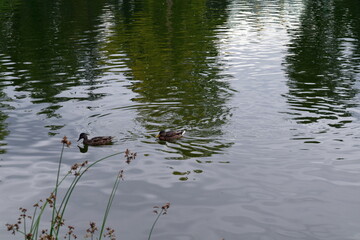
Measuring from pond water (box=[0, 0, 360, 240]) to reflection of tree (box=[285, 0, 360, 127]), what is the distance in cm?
8

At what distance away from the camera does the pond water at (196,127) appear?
10859 mm

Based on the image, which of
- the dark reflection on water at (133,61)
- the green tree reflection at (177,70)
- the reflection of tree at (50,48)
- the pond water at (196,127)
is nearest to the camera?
the pond water at (196,127)

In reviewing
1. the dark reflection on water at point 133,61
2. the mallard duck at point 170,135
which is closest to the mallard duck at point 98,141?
the mallard duck at point 170,135

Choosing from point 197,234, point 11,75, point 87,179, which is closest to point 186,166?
point 87,179

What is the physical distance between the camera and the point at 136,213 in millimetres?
10859

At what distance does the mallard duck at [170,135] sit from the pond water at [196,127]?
210 mm

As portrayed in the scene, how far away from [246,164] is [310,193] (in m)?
1.91

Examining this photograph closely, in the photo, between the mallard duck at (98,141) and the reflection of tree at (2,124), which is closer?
the mallard duck at (98,141)

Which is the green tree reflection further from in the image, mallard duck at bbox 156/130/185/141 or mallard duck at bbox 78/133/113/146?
mallard duck at bbox 78/133/113/146

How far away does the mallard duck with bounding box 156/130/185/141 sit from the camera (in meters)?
14.6

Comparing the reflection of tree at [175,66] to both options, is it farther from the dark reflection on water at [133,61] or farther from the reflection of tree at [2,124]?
the reflection of tree at [2,124]

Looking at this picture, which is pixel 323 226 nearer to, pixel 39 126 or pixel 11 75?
pixel 39 126

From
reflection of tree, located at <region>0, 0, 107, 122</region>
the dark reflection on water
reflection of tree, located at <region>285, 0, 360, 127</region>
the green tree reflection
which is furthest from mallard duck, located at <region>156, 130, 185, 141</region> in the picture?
reflection of tree, located at <region>0, 0, 107, 122</region>

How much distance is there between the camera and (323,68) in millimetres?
23812
